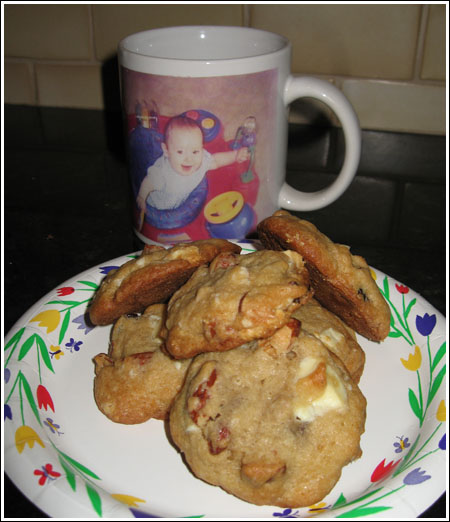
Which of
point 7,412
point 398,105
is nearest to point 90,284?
point 7,412

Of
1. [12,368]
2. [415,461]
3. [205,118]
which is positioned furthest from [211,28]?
[415,461]

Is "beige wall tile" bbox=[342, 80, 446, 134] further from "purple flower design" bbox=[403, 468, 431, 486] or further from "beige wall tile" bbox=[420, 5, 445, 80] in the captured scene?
"purple flower design" bbox=[403, 468, 431, 486]

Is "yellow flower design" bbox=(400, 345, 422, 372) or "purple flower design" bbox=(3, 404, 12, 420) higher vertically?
"purple flower design" bbox=(3, 404, 12, 420)

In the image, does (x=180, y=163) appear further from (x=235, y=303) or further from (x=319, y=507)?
(x=319, y=507)

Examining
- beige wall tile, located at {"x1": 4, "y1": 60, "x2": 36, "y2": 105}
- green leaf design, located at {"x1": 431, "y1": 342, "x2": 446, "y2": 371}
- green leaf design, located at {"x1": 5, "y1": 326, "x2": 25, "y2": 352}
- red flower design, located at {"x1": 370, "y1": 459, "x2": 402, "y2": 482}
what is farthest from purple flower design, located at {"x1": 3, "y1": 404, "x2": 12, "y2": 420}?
beige wall tile, located at {"x1": 4, "y1": 60, "x2": 36, "y2": 105}

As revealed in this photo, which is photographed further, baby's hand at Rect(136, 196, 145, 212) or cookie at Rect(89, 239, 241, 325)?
baby's hand at Rect(136, 196, 145, 212)

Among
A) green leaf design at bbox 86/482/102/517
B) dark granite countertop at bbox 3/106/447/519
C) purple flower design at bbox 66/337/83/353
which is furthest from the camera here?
dark granite countertop at bbox 3/106/447/519

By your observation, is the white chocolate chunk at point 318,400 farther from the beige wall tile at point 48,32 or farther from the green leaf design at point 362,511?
the beige wall tile at point 48,32
